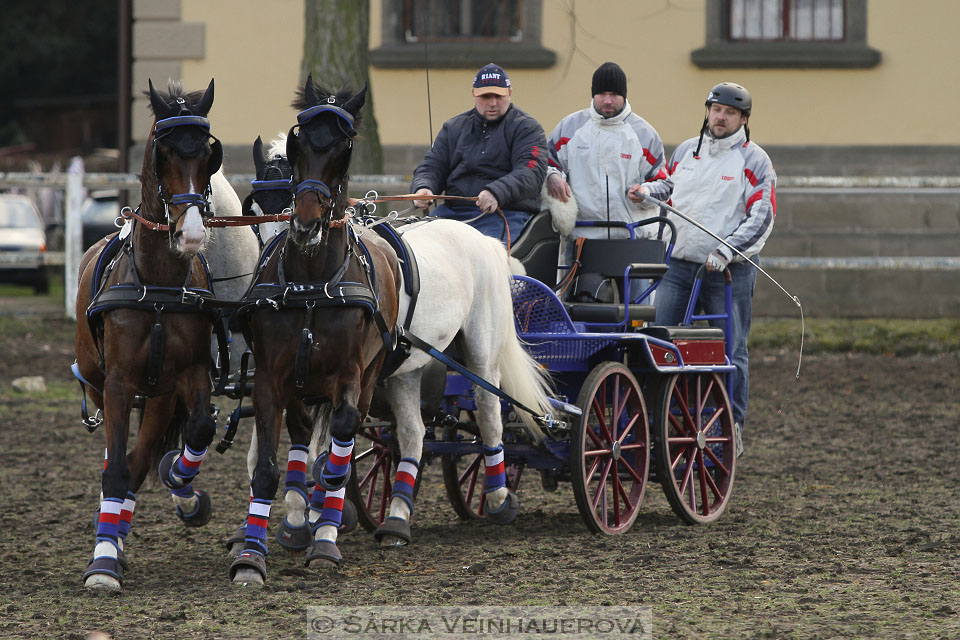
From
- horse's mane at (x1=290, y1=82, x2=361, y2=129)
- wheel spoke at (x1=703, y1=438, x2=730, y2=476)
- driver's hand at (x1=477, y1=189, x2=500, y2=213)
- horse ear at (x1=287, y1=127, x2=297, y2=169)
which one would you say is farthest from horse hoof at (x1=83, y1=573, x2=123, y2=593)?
wheel spoke at (x1=703, y1=438, x2=730, y2=476)

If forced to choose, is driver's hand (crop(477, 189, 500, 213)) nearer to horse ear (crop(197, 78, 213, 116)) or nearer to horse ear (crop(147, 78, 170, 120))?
horse ear (crop(197, 78, 213, 116))

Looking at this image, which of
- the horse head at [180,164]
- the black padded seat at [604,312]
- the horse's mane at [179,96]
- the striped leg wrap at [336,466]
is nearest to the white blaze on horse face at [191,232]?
the horse head at [180,164]

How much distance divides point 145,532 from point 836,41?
36.1ft

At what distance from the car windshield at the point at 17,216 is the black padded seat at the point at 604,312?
17.5 meters

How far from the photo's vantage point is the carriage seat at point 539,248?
725cm

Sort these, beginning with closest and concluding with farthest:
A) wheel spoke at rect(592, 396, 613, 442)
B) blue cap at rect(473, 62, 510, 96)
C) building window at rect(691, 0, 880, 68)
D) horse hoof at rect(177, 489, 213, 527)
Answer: horse hoof at rect(177, 489, 213, 527), wheel spoke at rect(592, 396, 613, 442), blue cap at rect(473, 62, 510, 96), building window at rect(691, 0, 880, 68)

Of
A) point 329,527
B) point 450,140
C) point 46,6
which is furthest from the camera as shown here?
point 46,6

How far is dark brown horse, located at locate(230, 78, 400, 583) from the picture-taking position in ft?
17.6

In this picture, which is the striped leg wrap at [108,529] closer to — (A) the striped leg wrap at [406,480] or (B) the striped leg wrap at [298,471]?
(B) the striped leg wrap at [298,471]

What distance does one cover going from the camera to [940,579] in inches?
217

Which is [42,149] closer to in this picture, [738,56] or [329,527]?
[738,56]

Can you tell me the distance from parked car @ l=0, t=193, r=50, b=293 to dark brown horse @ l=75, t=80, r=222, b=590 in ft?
50.4

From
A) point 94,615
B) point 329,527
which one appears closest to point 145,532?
point 329,527

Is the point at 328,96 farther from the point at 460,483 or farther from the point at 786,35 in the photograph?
the point at 786,35
